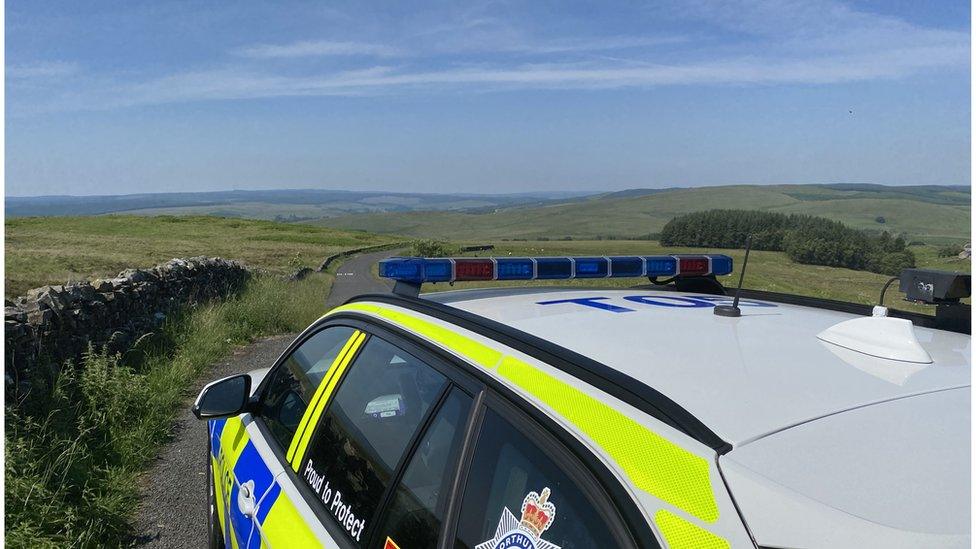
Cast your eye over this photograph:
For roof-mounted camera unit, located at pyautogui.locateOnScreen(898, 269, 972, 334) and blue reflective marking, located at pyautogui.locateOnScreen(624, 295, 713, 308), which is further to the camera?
blue reflective marking, located at pyautogui.locateOnScreen(624, 295, 713, 308)

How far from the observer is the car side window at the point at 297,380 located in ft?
8.84

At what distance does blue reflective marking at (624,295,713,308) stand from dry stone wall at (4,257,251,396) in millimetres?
4938

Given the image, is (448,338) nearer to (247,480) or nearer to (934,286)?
(247,480)

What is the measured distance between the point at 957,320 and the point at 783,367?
1030mm

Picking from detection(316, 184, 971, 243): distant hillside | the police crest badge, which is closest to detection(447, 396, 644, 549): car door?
the police crest badge

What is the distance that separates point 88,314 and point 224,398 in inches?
220

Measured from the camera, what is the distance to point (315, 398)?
2.56 meters

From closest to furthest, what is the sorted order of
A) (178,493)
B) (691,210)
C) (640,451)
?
(640,451) → (178,493) → (691,210)

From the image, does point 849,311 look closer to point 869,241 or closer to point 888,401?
point 888,401

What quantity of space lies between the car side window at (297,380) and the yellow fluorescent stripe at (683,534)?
5.55 feet

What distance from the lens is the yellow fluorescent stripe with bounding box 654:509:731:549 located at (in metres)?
1.07

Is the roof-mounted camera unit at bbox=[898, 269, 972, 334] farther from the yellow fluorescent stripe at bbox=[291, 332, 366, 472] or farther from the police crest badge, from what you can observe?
the yellow fluorescent stripe at bbox=[291, 332, 366, 472]

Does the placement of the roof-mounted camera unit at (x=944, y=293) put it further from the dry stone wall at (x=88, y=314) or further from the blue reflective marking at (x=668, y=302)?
the dry stone wall at (x=88, y=314)

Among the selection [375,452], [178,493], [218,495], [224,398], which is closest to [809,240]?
[178,493]
